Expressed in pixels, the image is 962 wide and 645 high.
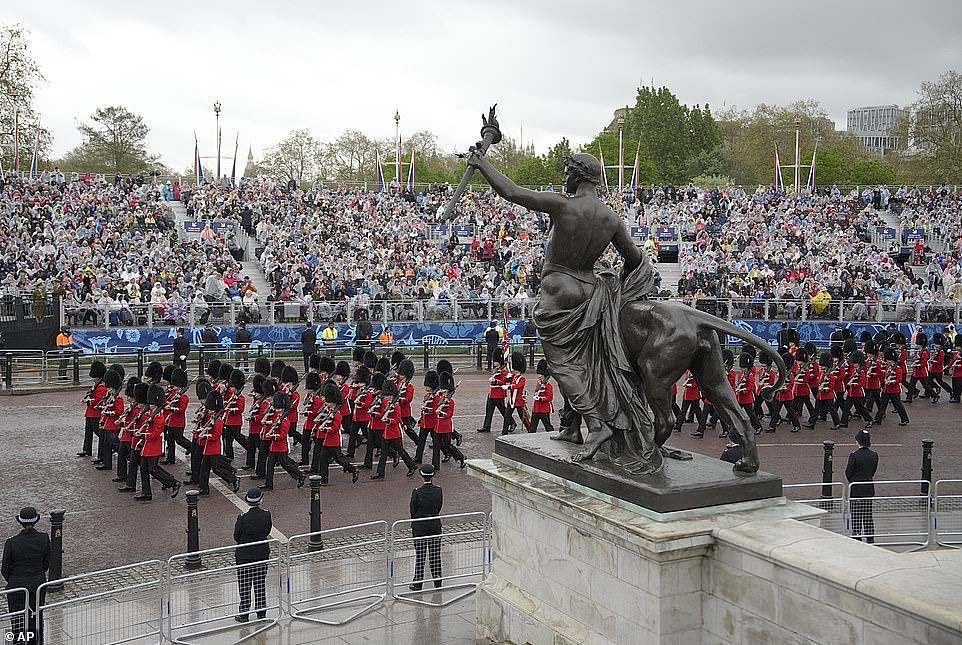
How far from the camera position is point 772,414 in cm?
1711

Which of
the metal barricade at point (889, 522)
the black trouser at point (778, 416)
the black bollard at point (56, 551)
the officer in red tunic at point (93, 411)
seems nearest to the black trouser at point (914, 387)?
the black trouser at point (778, 416)

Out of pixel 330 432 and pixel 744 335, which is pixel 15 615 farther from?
pixel 330 432

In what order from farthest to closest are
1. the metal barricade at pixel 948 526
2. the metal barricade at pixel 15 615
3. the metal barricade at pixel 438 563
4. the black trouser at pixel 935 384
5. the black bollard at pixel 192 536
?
1. the black trouser at pixel 935 384
2. the metal barricade at pixel 948 526
3. the black bollard at pixel 192 536
4. the metal barricade at pixel 438 563
5. the metal barricade at pixel 15 615

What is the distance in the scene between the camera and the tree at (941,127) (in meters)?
52.6

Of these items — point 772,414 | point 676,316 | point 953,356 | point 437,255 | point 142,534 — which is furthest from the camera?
point 437,255

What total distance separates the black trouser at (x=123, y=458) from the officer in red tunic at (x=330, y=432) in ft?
8.06

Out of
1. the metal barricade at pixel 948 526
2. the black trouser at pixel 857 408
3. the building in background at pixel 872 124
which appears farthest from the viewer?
the building in background at pixel 872 124

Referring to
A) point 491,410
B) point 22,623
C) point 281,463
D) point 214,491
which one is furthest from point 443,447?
point 22,623

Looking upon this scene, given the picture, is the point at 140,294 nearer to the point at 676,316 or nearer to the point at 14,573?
the point at 14,573

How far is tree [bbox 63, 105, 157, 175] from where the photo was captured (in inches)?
2501

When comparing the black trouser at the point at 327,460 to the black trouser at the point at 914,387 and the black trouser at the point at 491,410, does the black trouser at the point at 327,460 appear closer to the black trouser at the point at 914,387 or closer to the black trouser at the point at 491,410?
the black trouser at the point at 491,410

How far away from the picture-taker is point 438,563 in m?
9.25

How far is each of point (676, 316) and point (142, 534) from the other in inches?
265

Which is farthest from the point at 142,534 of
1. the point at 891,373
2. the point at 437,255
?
the point at 437,255
